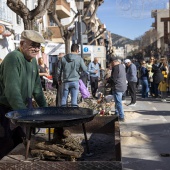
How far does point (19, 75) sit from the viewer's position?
4.21 metres

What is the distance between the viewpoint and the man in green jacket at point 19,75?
13.3 ft

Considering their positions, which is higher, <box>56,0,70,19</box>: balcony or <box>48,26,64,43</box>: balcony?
<box>56,0,70,19</box>: balcony

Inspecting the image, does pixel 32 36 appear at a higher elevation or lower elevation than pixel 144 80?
higher

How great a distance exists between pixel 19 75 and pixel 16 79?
5.5 inches

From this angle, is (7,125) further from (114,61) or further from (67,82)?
(114,61)

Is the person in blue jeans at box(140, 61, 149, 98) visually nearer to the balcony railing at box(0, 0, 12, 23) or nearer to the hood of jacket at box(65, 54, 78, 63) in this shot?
the hood of jacket at box(65, 54, 78, 63)

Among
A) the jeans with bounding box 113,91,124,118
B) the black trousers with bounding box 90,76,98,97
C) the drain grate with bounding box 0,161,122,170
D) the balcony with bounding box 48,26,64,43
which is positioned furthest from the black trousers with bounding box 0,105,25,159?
the balcony with bounding box 48,26,64,43

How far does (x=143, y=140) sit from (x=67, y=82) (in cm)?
308

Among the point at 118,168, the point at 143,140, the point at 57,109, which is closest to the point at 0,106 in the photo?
the point at 57,109

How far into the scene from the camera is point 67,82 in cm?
1115

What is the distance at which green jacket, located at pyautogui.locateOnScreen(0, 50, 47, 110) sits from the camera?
159 inches

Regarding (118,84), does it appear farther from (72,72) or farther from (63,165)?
(63,165)

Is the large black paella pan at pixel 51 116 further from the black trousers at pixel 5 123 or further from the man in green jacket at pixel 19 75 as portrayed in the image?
the black trousers at pixel 5 123

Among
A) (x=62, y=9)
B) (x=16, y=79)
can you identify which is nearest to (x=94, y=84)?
Result: (x=16, y=79)
